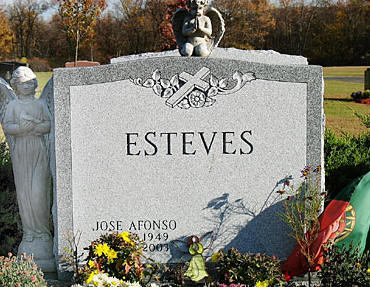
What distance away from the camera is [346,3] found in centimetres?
4075

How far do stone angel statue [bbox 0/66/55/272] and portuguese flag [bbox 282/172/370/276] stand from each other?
2095 mm

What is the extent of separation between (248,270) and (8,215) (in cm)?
296

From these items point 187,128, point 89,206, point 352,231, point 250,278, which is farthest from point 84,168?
point 352,231

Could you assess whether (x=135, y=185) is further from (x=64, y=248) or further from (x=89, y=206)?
(x=64, y=248)

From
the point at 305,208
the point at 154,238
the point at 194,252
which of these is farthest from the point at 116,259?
the point at 305,208

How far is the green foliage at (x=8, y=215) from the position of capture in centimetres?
469

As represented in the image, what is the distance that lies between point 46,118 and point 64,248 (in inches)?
43.5

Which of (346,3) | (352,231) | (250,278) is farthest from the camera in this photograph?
(346,3)

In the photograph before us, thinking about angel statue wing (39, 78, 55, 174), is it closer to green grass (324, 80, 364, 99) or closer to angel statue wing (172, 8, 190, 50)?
angel statue wing (172, 8, 190, 50)

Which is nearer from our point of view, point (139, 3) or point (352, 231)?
point (352, 231)

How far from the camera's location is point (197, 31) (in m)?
4.26

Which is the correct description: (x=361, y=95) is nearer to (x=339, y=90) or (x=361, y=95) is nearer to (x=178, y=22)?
(x=339, y=90)

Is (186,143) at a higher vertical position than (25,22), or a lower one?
lower

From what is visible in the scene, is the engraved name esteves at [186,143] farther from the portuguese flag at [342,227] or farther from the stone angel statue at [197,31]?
the portuguese flag at [342,227]
